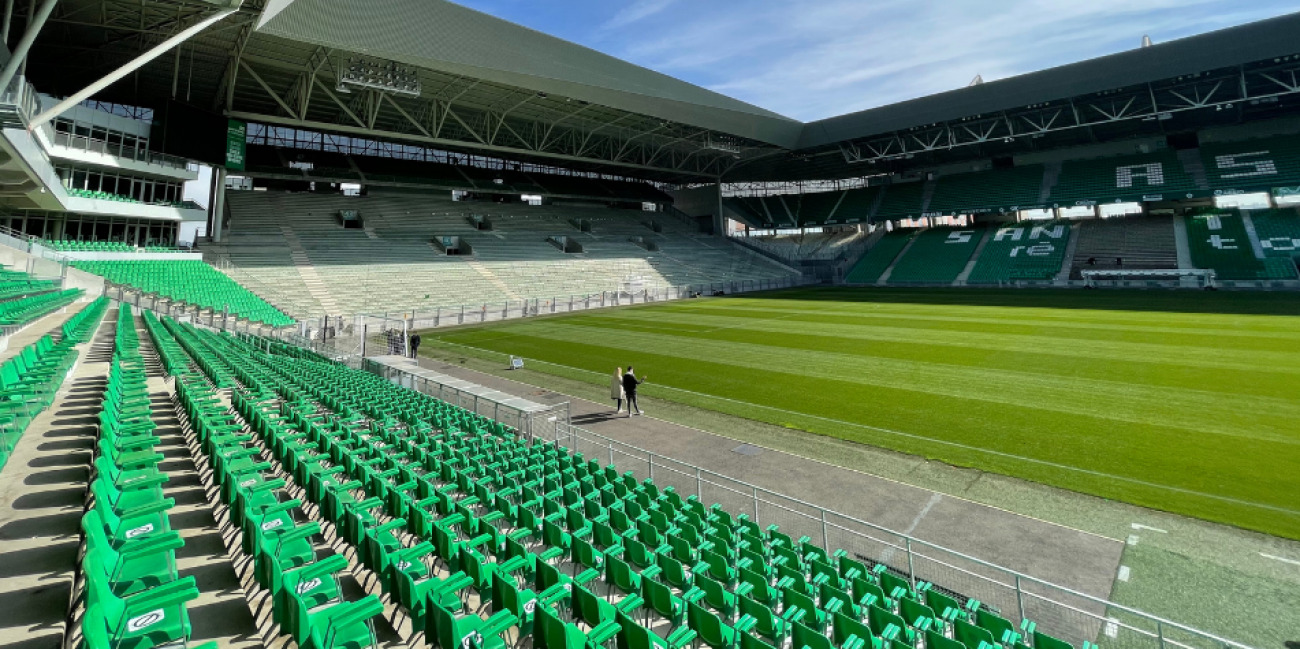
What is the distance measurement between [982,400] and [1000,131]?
142 feet

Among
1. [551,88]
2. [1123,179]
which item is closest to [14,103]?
[551,88]

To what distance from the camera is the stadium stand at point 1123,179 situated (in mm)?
44219

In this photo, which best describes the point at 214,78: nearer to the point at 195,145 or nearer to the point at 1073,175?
the point at 195,145

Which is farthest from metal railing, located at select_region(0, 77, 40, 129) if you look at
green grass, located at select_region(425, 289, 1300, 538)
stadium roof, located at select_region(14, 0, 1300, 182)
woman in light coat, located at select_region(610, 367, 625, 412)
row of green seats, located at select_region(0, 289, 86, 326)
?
woman in light coat, located at select_region(610, 367, 625, 412)

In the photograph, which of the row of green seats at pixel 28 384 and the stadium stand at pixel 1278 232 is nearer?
the row of green seats at pixel 28 384

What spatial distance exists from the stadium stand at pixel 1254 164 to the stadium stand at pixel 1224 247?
2.50 meters

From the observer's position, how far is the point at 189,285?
26.2m

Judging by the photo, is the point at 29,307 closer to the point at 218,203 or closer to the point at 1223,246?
the point at 218,203

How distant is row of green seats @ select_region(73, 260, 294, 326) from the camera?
Result: 24797 mm

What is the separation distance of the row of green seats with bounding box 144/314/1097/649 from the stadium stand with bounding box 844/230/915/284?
5071 cm

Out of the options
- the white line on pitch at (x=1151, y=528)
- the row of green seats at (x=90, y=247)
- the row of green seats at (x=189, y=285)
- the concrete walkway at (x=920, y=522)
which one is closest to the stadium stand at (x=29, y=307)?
the row of green seats at (x=189, y=285)

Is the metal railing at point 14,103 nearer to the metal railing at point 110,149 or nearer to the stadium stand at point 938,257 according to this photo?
the metal railing at point 110,149

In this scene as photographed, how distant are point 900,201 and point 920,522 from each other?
192 feet

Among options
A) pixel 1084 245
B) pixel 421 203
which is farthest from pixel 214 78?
pixel 1084 245
